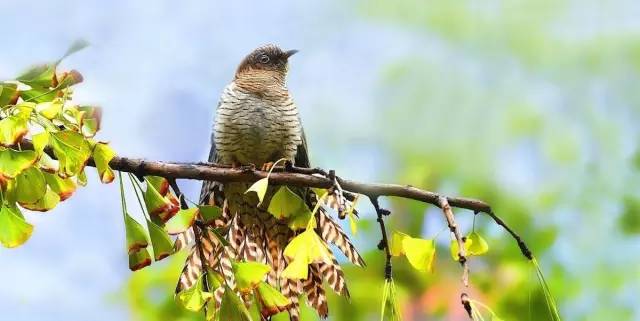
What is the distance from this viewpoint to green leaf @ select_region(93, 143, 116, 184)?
758 millimetres

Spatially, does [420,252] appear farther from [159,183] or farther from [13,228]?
[13,228]

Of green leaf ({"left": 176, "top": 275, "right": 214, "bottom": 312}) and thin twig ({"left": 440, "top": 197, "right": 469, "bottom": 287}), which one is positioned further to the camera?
green leaf ({"left": 176, "top": 275, "right": 214, "bottom": 312})

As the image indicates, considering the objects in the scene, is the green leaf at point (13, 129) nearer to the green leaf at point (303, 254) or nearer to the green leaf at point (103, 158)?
the green leaf at point (103, 158)

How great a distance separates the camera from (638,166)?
2945 mm

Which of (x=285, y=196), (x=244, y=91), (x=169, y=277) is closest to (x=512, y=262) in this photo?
(x=169, y=277)

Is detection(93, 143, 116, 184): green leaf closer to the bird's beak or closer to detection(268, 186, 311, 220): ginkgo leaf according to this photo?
detection(268, 186, 311, 220): ginkgo leaf

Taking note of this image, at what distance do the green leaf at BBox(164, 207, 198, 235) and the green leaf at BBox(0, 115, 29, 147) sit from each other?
16cm

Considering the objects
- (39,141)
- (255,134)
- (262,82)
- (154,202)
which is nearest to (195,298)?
(154,202)

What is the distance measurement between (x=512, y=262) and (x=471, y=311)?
210 centimetres

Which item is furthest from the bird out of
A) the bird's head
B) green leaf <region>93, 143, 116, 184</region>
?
green leaf <region>93, 143, 116, 184</region>

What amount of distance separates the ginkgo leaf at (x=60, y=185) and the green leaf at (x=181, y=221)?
0.10 meters

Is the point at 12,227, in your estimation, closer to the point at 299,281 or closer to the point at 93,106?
the point at 93,106

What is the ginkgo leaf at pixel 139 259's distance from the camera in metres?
0.81

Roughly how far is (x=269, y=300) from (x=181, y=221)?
0.11 meters
